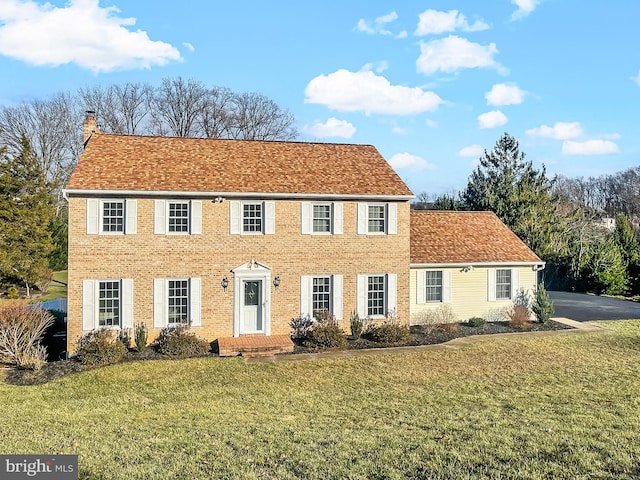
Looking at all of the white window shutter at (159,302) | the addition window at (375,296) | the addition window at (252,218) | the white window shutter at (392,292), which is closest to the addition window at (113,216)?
the white window shutter at (159,302)

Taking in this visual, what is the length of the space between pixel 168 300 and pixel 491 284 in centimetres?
1371

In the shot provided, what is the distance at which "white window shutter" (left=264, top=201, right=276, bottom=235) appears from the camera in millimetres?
17047

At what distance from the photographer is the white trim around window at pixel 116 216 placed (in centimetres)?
1570

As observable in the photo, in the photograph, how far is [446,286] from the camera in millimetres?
19969

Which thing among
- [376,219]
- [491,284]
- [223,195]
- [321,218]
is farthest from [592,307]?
[223,195]

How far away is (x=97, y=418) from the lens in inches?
372

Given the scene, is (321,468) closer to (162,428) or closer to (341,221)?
(162,428)

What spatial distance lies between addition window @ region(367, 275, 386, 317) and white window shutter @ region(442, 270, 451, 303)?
3.23 m

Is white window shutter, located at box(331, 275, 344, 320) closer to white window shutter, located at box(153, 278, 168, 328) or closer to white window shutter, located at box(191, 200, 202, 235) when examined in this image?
white window shutter, located at box(191, 200, 202, 235)

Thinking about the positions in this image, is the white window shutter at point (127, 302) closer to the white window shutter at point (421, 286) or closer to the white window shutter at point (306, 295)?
the white window shutter at point (306, 295)

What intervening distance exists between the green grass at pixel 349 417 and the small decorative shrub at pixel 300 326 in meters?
2.83

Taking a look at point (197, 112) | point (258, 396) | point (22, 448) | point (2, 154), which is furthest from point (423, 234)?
point (197, 112)

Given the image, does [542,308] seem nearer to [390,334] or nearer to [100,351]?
[390,334]

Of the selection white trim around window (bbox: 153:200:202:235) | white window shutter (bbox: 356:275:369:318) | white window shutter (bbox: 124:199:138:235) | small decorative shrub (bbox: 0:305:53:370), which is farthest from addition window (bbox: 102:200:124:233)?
white window shutter (bbox: 356:275:369:318)
